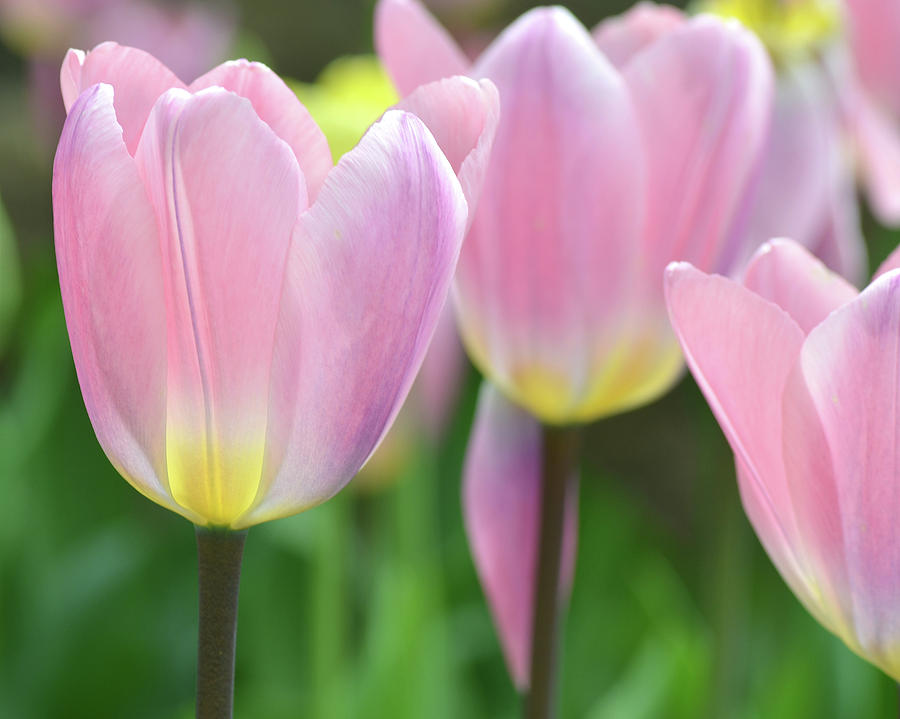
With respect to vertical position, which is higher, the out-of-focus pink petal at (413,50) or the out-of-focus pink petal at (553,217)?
the out-of-focus pink petal at (413,50)

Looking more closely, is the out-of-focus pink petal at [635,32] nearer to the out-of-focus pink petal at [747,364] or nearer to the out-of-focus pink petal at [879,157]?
the out-of-focus pink petal at [747,364]

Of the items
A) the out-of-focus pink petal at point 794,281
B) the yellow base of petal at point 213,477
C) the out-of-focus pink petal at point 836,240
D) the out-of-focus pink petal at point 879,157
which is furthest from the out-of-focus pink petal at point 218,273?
the out-of-focus pink petal at point 879,157

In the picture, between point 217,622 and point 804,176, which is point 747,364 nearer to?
point 217,622

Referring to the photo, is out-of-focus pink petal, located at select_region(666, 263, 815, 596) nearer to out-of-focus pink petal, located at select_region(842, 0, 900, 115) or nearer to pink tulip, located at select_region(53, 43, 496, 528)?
pink tulip, located at select_region(53, 43, 496, 528)

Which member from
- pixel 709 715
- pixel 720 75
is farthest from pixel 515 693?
pixel 720 75

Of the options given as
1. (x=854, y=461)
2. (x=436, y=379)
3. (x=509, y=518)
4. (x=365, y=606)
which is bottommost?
(x=365, y=606)

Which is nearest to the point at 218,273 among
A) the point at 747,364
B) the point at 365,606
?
the point at 747,364

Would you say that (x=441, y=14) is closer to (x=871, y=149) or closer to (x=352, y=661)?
(x=352, y=661)
